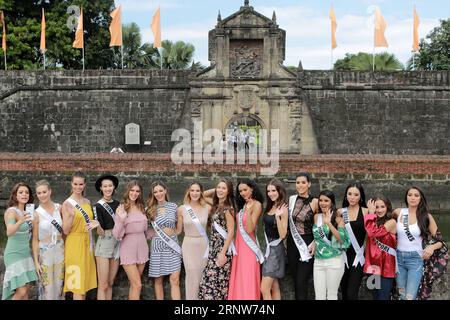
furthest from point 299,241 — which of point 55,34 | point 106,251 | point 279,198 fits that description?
point 55,34

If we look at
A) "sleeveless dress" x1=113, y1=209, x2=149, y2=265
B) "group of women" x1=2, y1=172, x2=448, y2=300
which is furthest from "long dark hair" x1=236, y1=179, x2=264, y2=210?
"sleeveless dress" x1=113, y1=209, x2=149, y2=265

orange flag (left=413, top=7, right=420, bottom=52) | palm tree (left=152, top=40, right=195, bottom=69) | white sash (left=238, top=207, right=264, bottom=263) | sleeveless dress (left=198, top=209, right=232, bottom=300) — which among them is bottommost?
sleeveless dress (left=198, top=209, right=232, bottom=300)

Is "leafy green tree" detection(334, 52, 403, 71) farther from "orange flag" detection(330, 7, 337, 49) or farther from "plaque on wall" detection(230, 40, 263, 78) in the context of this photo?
"plaque on wall" detection(230, 40, 263, 78)

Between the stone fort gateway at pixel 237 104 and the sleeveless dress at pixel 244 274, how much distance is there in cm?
1482

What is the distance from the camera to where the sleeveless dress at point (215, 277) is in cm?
517

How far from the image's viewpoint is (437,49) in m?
28.6

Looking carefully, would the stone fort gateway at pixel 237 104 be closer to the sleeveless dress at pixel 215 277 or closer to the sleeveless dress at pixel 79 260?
the sleeveless dress at pixel 215 277

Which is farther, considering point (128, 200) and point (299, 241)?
point (128, 200)

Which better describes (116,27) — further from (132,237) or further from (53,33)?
(132,237)

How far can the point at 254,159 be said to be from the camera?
632 inches

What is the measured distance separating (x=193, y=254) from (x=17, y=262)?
1.51 m

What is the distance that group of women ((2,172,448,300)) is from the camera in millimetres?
4996

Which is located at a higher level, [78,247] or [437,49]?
[437,49]

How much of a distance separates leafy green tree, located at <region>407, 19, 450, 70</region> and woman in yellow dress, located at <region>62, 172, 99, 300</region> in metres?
25.9
